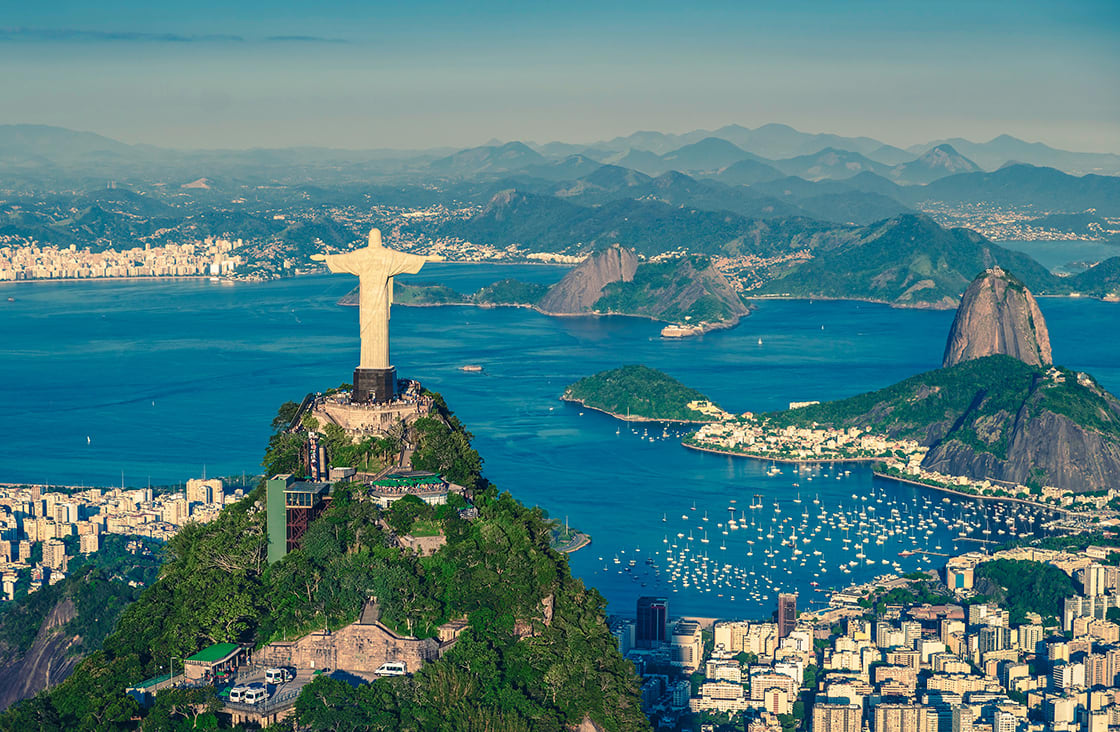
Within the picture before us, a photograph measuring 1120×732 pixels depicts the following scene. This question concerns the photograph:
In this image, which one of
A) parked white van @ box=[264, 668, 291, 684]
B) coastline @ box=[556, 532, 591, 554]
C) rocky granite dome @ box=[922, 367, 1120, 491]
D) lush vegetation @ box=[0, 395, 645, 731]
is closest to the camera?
lush vegetation @ box=[0, 395, 645, 731]

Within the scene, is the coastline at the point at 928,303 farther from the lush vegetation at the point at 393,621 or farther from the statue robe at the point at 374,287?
the lush vegetation at the point at 393,621

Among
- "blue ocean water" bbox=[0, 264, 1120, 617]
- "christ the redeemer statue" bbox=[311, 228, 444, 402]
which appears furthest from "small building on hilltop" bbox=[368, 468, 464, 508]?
"blue ocean water" bbox=[0, 264, 1120, 617]

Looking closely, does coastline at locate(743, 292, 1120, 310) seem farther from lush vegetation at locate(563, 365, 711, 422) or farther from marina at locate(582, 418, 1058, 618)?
marina at locate(582, 418, 1058, 618)

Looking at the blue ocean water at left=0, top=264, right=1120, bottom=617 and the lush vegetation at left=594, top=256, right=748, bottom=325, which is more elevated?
the lush vegetation at left=594, top=256, right=748, bottom=325

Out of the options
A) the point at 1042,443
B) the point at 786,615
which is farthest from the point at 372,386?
the point at 1042,443

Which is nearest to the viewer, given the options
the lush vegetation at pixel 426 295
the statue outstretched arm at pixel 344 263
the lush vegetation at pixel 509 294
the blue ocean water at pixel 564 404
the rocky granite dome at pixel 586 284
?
the statue outstretched arm at pixel 344 263

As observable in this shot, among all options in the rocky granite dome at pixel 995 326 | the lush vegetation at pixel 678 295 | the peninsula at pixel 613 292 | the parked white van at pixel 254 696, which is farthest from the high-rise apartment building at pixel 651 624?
the peninsula at pixel 613 292

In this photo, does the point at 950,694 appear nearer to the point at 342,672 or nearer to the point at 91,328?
the point at 342,672
